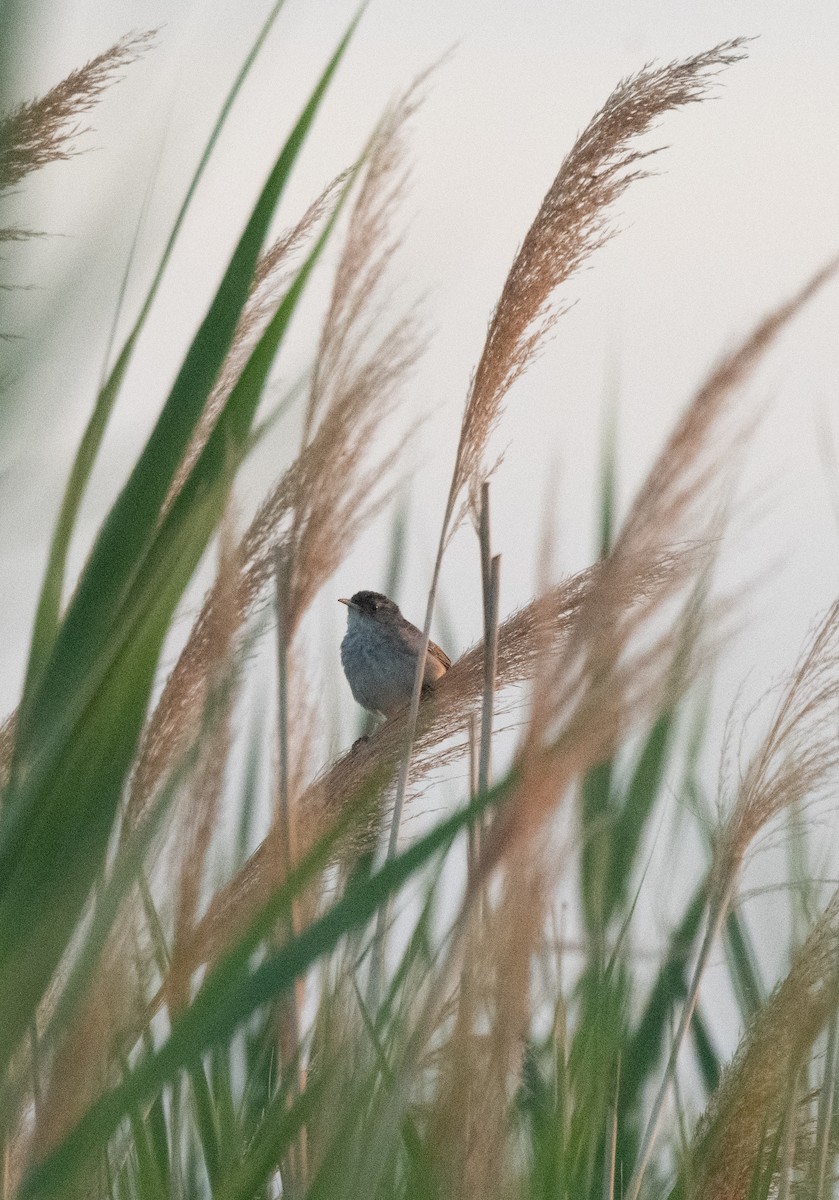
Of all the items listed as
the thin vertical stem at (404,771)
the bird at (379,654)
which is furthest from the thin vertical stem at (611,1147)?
the bird at (379,654)

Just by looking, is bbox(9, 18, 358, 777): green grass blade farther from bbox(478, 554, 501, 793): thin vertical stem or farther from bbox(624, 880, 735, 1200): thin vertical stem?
bbox(624, 880, 735, 1200): thin vertical stem

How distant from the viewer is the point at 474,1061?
1158 millimetres

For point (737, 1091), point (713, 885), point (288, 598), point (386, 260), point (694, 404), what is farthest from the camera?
point (713, 885)

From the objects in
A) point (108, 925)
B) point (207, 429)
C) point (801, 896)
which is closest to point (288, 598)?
point (207, 429)

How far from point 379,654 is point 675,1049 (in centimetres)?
355

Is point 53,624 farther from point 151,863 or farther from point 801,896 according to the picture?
point 801,896

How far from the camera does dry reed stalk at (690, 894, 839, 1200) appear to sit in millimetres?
1658

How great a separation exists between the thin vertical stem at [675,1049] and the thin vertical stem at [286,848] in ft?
1.51

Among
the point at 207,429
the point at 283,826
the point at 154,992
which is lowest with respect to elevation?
the point at 154,992

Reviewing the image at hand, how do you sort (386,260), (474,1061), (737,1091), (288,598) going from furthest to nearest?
(737,1091)
(288,598)
(386,260)
(474,1061)

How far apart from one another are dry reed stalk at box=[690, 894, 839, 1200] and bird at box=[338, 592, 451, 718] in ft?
11.0

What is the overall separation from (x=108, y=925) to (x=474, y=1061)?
351 mm

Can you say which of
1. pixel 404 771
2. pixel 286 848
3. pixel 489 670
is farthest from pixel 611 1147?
pixel 286 848

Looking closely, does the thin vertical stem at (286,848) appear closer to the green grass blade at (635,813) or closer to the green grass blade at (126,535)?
the green grass blade at (126,535)
